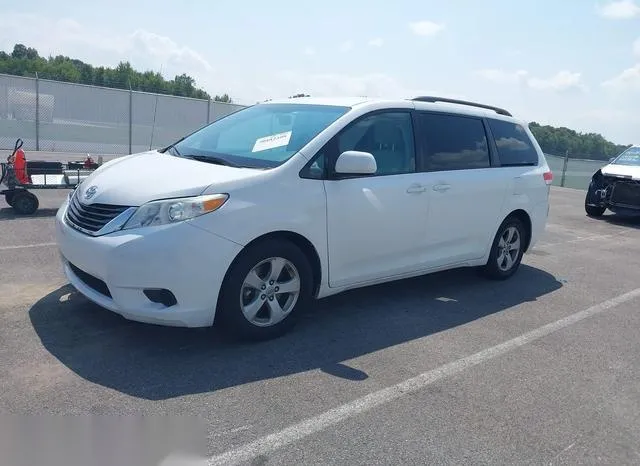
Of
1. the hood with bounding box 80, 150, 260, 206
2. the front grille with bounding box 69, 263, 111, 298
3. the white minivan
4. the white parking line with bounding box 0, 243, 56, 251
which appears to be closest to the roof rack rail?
the white minivan

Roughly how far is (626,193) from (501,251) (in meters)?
7.41

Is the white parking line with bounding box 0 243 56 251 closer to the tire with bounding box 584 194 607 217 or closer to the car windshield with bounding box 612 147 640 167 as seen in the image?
the tire with bounding box 584 194 607 217

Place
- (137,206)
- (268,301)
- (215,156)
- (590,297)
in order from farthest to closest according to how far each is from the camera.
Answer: (590,297) → (215,156) → (268,301) → (137,206)

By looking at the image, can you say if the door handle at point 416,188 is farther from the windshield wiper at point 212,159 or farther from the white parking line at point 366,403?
the windshield wiper at point 212,159

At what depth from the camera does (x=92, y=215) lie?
393cm

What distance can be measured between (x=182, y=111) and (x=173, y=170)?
16.5 meters

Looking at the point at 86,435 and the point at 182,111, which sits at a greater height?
the point at 182,111

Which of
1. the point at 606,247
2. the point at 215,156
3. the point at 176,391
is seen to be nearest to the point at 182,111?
the point at 606,247

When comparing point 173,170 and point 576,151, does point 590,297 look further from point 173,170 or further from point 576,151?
point 576,151

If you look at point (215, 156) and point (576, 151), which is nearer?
point (215, 156)

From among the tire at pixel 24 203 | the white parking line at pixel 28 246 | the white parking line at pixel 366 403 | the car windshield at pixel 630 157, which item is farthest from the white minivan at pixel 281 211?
the car windshield at pixel 630 157

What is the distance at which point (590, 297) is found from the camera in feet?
20.4

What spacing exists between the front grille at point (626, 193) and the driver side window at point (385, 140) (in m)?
8.96

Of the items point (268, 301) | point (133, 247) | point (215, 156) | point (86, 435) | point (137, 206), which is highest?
point (215, 156)
